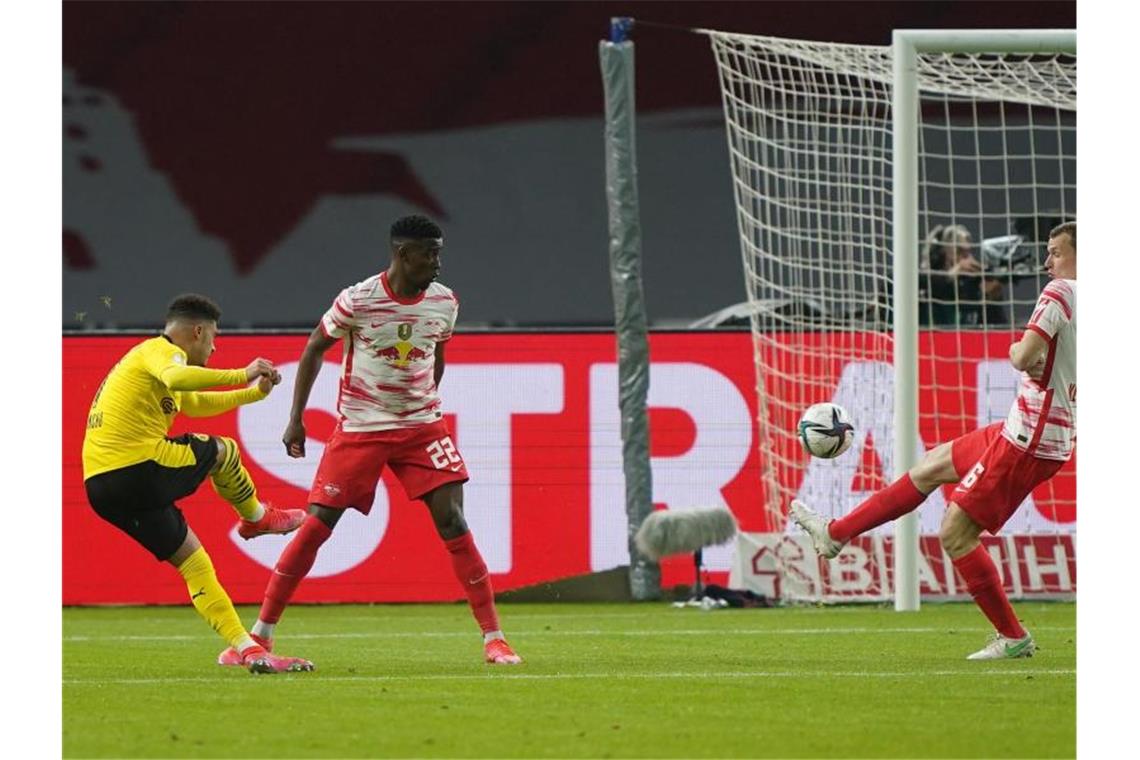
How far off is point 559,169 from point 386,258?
174 centimetres

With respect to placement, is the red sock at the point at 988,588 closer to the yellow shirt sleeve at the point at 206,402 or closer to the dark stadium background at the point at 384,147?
the yellow shirt sleeve at the point at 206,402

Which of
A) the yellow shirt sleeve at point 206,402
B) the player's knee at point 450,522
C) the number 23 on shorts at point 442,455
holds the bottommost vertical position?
the player's knee at point 450,522

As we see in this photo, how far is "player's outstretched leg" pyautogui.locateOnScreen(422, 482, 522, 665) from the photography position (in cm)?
Answer: 892

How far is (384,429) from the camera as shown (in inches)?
351

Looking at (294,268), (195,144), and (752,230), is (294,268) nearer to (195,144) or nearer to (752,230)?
(195,144)

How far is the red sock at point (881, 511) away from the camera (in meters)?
9.26

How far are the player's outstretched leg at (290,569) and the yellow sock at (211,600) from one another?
273 millimetres

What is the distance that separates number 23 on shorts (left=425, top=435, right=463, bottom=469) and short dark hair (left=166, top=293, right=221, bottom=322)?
1120 millimetres

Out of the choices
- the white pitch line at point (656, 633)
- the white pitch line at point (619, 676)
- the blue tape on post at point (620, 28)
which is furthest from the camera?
the blue tape on post at point (620, 28)

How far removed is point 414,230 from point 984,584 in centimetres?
297

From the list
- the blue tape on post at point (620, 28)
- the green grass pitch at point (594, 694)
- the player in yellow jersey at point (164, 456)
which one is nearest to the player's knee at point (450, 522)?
the green grass pitch at point (594, 694)

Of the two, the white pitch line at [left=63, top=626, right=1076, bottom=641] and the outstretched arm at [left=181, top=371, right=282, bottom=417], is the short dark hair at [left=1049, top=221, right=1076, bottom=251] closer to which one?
the white pitch line at [left=63, top=626, right=1076, bottom=641]

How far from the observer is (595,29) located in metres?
17.5

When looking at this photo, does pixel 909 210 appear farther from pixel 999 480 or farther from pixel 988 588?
pixel 988 588
